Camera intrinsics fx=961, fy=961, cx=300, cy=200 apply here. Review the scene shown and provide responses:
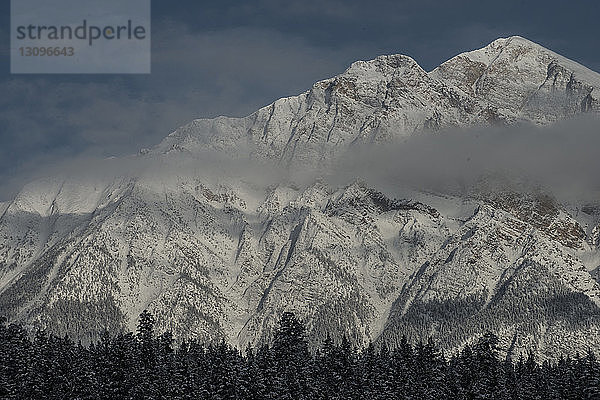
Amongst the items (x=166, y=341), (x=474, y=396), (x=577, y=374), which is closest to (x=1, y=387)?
(x=166, y=341)

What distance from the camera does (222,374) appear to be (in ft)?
468

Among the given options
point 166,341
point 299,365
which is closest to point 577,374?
point 299,365

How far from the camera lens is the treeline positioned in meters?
140

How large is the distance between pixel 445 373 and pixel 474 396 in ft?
97.4

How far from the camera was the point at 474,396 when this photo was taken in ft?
456

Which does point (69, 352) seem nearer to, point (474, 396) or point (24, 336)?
point (24, 336)

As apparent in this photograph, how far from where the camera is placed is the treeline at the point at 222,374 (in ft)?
458

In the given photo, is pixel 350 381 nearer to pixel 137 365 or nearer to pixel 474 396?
pixel 474 396

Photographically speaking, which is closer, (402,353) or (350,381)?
(350,381)

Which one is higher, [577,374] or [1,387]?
[1,387]

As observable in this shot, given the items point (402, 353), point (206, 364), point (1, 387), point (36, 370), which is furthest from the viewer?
point (402, 353)

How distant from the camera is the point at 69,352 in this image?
159 m

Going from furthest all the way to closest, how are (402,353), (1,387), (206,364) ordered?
1. (402,353)
2. (206,364)
3. (1,387)

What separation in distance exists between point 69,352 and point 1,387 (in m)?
29.9
